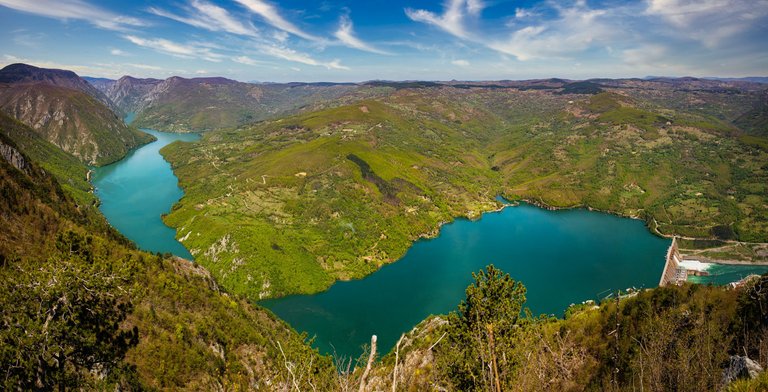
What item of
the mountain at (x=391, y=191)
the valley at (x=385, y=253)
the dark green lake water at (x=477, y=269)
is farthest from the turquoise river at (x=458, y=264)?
the mountain at (x=391, y=191)

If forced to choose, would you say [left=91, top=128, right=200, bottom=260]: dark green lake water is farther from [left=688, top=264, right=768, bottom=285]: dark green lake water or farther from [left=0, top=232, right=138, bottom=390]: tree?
[left=688, top=264, right=768, bottom=285]: dark green lake water

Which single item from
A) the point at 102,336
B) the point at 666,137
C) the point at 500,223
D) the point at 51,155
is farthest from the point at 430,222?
the point at 51,155

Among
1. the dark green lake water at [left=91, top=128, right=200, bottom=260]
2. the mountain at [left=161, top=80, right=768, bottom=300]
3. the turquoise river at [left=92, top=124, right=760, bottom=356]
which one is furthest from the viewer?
the dark green lake water at [left=91, top=128, right=200, bottom=260]

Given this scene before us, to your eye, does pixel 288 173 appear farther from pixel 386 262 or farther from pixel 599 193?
pixel 599 193

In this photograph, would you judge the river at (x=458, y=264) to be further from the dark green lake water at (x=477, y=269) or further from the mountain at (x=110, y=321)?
the mountain at (x=110, y=321)

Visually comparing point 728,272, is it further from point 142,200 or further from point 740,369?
point 142,200

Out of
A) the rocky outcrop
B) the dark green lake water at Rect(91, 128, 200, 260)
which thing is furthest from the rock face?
the dark green lake water at Rect(91, 128, 200, 260)

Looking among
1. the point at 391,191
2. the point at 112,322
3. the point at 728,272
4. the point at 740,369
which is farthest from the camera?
the point at 391,191

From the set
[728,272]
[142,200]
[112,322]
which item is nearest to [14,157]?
[112,322]
